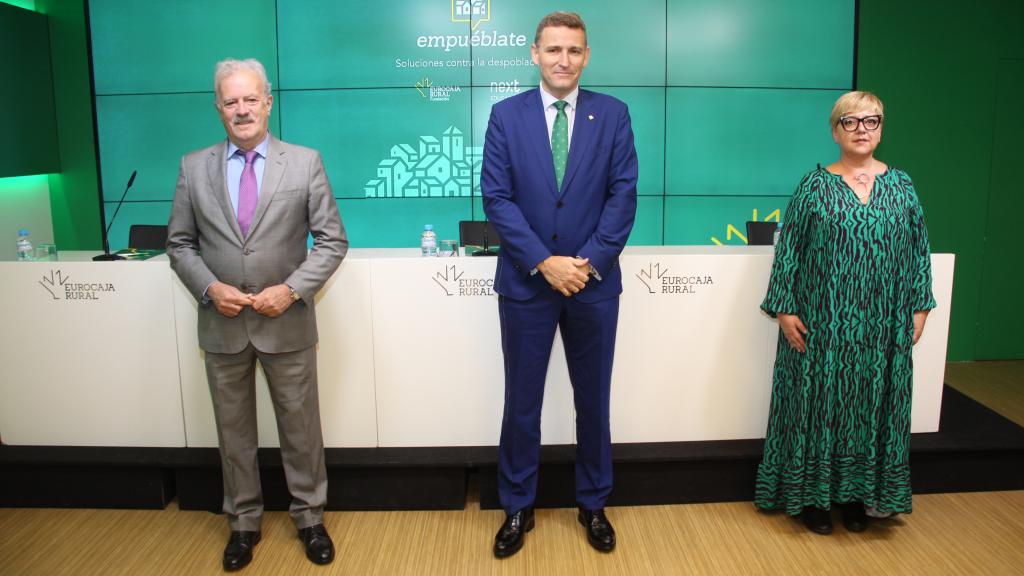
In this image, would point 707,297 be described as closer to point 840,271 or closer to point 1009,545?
point 840,271

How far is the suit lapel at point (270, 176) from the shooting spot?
2590mm

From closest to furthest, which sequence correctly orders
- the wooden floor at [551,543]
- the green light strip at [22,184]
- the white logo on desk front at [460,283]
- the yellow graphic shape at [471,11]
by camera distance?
1. the wooden floor at [551,543]
2. the white logo on desk front at [460,283]
3. the green light strip at [22,184]
4. the yellow graphic shape at [471,11]

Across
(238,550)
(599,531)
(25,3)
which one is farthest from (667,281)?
(25,3)

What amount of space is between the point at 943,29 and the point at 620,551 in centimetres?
445

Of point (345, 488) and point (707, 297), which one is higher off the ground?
point (707, 297)

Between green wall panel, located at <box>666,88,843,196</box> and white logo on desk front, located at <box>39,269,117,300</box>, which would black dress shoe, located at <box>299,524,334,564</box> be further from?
green wall panel, located at <box>666,88,843,196</box>

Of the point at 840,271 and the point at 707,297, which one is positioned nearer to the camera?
the point at 840,271

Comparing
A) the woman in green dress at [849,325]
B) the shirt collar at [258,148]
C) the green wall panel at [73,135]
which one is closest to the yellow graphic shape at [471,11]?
the green wall panel at [73,135]

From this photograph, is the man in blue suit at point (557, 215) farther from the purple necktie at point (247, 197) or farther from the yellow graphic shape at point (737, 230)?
the yellow graphic shape at point (737, 230)

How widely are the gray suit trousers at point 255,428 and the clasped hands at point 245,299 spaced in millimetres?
177

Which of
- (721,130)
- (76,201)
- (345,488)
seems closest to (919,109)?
(721,130)

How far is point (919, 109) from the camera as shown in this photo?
5.24m

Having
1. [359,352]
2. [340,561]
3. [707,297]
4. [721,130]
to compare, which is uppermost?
[721,130]

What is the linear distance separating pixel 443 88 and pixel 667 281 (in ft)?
8.83
